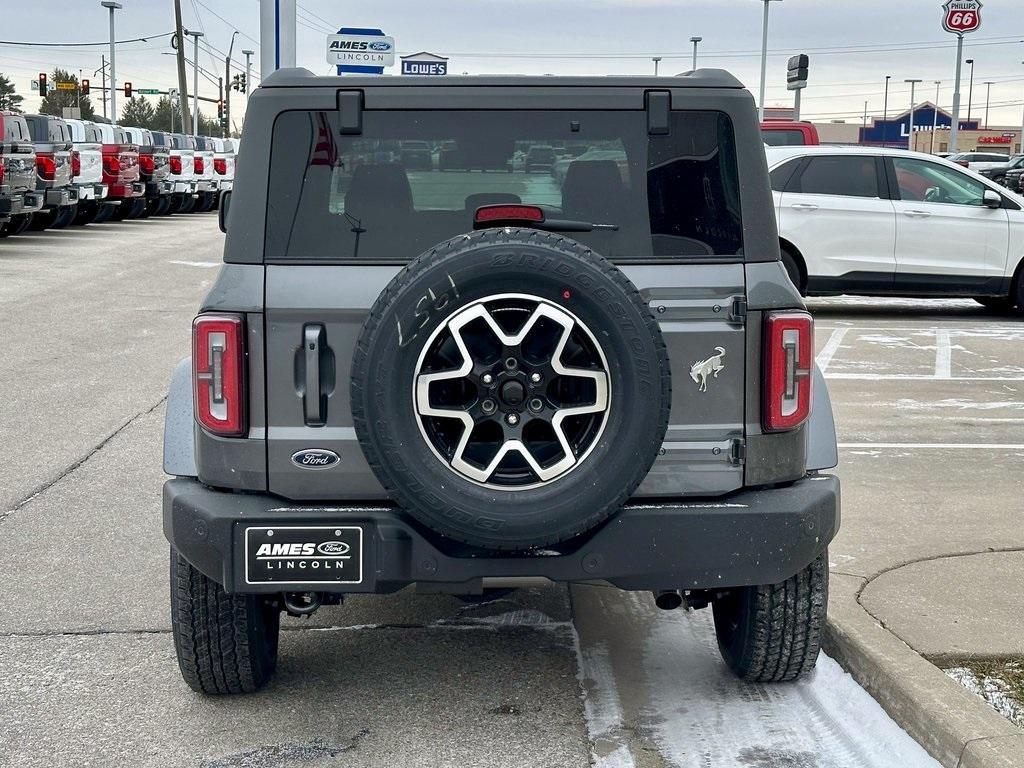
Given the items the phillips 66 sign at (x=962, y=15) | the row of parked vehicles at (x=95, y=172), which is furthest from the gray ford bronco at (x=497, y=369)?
the phillips 66 sign at (x=962, y=15)

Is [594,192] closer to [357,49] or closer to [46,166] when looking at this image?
[357,49]

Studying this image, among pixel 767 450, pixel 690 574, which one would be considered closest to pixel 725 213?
pixel 767 450

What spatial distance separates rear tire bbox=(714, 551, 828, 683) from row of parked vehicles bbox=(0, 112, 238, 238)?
62.9 ft

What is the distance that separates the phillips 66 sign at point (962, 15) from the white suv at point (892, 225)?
90.6ft

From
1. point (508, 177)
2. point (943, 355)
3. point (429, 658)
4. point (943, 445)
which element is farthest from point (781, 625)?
point (943, 355)

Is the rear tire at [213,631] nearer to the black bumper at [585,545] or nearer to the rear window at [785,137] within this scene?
the black bumper at [585,545]

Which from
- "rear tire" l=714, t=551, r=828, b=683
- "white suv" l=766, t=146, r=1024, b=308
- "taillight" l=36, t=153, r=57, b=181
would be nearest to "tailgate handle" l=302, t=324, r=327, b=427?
"rear tire" l=714, t=551, r=828, b=683

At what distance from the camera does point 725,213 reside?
3.92m

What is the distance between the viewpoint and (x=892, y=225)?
14.4m

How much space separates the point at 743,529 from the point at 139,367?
8.36 meters

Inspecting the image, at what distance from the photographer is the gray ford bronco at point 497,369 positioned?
11.4ft

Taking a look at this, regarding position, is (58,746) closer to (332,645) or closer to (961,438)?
(332,645)

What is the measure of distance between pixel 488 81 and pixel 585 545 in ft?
4.40

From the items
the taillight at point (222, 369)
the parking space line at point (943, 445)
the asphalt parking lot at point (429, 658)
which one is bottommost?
the asphalt parking lot at point (429, 658)
